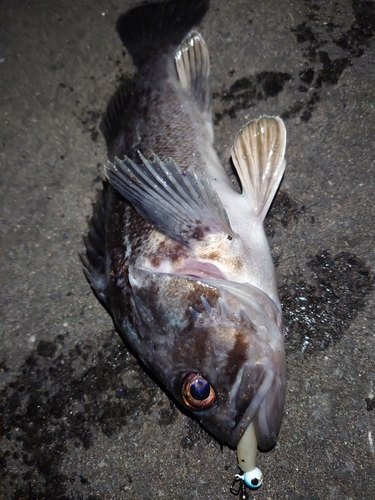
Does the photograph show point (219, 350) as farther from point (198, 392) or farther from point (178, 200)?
point (178, 200)

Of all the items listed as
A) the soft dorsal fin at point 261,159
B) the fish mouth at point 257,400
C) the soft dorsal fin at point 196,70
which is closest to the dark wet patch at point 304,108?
the soft dorsal fin at point 261,159

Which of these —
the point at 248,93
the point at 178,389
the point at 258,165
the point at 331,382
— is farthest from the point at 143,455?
the point at 248,93

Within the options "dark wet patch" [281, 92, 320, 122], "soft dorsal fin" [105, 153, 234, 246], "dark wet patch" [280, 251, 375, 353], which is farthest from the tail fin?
"dark wet patch" [280, 251, 375, 353]

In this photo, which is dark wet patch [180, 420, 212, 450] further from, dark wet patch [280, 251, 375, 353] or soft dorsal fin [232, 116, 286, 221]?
soft dorsal fin [232, 116, 286, 221]

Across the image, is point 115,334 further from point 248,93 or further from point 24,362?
point 248,93

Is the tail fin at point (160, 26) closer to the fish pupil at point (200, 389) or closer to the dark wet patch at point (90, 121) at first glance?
the dark wet patch at point (90, 121)

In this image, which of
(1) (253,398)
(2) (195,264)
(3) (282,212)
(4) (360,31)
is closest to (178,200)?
(2) (195,264)
